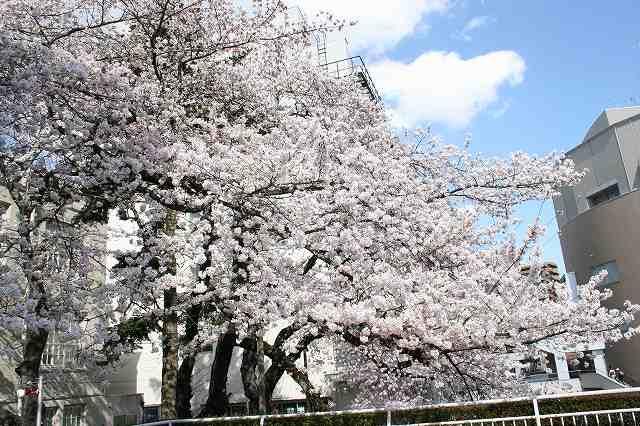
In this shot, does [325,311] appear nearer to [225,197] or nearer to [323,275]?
[323,275]

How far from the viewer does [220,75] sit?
10594 mm

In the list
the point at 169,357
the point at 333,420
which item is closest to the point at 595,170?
the point at 333,420

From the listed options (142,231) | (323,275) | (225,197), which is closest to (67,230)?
(142,231)

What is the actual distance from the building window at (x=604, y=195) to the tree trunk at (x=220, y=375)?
773 inches


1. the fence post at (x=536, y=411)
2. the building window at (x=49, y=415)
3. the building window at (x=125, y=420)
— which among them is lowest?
the building window at (x=125, y=420)

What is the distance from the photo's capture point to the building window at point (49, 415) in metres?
17.9

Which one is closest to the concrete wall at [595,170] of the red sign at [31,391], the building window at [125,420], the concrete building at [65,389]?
the building window at [125,420]

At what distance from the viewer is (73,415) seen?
62.8ft

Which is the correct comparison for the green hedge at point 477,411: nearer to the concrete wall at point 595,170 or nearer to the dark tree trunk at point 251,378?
the dark tree trunk at point 251,378

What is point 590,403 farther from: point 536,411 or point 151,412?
point 151,412

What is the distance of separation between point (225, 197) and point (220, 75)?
349cm

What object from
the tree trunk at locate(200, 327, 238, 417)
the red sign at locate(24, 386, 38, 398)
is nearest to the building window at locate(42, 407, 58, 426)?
the tree trunk at locate(200, 327, 238, 417)

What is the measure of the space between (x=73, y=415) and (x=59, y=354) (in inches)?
89.3

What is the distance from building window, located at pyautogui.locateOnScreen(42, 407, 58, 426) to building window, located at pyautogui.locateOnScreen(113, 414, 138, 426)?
9.46 ft
